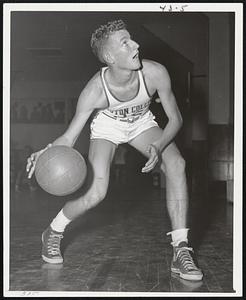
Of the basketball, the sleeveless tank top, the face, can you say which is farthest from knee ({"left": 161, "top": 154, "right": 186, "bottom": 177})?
the face

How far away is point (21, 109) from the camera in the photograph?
35.4ft

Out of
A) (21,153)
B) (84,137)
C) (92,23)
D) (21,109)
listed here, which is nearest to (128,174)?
(84,137)

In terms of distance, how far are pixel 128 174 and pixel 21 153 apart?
8.01 ft

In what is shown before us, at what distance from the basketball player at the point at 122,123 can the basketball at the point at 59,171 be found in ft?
0.86

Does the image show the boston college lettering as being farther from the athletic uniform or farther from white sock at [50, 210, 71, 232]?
white sock at [50, 210, 71, 232]

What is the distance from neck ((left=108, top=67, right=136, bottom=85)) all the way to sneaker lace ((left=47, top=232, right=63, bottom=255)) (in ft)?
3.91

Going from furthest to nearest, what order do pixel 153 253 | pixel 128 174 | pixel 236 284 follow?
pixel 128 174 < pixel 153 253 < pixel 236 284

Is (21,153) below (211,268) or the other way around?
the other way around

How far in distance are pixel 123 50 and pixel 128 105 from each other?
0.40 m

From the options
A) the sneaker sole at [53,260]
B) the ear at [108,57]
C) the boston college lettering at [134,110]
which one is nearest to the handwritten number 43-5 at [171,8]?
the ear at [108,57]

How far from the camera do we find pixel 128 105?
3283mm

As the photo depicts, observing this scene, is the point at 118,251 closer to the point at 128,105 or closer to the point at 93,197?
the point at 93,197

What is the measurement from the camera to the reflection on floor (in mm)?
2754

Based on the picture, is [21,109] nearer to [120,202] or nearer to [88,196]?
[120,202]
